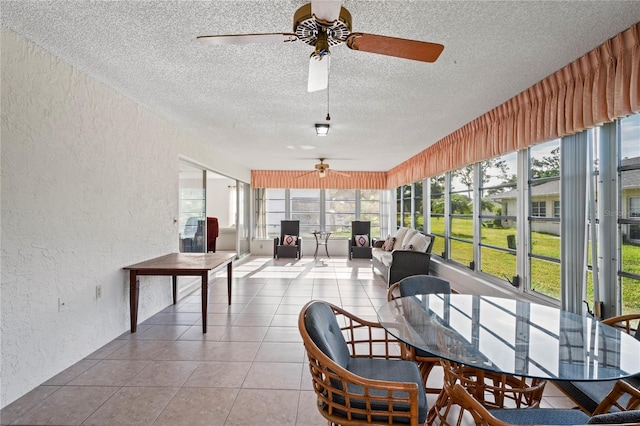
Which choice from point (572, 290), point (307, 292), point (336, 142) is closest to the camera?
point (572, 290)

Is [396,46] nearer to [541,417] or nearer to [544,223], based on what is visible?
[541,417]

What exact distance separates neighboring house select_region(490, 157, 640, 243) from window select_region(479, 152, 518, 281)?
0.01 m

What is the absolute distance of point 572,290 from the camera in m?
2.49

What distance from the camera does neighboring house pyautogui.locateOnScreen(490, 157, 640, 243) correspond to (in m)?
2.13

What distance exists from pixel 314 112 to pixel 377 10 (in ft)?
6.19

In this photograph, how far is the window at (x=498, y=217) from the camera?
140 inches

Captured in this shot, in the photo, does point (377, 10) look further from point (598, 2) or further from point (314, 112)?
A: point (314, 112)

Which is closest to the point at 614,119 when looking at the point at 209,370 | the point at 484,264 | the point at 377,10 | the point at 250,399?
the point at 377,10

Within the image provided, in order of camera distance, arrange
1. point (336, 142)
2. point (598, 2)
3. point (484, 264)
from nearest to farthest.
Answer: point (598, 2)
point (484, 264)
point (336, 142)

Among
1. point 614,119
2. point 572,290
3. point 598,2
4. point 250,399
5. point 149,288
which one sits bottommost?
point 250,399

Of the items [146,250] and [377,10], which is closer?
[377,10]

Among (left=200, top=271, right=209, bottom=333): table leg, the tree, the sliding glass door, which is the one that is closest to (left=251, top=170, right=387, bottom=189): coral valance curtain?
the sliding glass door

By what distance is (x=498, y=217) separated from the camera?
12.6 ft

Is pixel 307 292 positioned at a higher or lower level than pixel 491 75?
lower
